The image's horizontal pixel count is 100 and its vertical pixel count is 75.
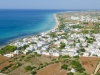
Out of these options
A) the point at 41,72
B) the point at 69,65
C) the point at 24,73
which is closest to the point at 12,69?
the point at 24,73

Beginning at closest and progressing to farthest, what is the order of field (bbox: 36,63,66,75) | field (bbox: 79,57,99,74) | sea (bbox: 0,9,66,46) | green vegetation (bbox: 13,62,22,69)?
field (bbox: 36,63,66,75), field (bbox: 79,57,99,74), green vegetation (bbox: 13,62,22,69), sea (bbox: 0,9,66,46)

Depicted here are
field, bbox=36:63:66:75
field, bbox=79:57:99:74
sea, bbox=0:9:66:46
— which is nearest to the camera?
field, bbox=36:63:66:75

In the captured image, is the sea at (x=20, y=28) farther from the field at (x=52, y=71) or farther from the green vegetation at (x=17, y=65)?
the field at (x=52, y=71)

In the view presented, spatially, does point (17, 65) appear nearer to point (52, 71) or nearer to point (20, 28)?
point (52, 71)

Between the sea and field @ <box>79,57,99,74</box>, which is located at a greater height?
the sea

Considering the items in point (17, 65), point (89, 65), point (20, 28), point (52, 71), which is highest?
point (20, 28)

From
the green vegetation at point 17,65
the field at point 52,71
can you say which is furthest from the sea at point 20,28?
the field at point 52,71

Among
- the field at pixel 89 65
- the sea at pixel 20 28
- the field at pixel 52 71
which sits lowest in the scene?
the field at pixel 52 71

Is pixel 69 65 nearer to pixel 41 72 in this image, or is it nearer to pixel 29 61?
pixel 41 72

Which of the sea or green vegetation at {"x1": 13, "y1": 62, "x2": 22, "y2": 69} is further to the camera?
the sea

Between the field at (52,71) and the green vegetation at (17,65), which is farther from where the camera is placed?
the green vegetation at (17,65)

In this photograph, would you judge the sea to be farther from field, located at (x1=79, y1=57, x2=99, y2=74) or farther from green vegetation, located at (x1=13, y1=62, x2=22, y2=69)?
field, located at (x1=79, y1=57, x2=99, y2=74)

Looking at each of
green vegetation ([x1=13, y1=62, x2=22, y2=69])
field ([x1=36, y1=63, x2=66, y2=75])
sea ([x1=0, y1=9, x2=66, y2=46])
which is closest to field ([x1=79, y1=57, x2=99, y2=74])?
field ([x1=36, y1=63, x2=66, y2=75])

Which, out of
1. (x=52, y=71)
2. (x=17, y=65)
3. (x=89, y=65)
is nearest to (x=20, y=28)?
(x=17, y=65)
